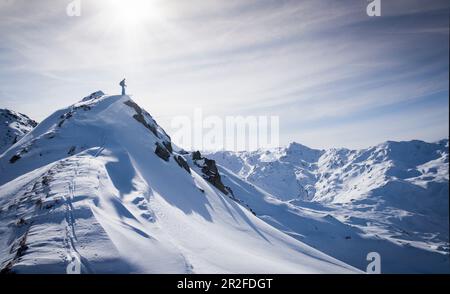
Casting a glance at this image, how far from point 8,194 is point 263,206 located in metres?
138

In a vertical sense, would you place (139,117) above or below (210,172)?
above

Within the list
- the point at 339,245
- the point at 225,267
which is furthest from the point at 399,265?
the point at 225,267

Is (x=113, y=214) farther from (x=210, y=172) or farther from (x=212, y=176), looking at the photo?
(x=210, y=172)

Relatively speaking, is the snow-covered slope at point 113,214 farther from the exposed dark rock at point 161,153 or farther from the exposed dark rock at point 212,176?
the exposed dark rock at point 212,176

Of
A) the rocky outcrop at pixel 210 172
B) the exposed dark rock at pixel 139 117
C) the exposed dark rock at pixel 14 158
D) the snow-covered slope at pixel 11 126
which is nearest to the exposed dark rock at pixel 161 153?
the exposed dark rock at pixel 139 117

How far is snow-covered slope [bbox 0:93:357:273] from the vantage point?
14242mm

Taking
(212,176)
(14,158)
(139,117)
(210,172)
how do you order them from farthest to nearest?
(210,172)
(212,176)
(139,117)
(14,158)

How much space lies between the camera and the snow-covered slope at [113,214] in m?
14.2

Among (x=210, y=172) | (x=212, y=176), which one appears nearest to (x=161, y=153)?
(x=212, y=176)

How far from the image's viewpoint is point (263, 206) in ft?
504

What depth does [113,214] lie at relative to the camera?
1912 centimetres

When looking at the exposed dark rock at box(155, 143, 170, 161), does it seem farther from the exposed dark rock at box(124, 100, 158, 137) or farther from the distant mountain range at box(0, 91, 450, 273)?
the exposed dark rock at box(124, 100, 158, 137)

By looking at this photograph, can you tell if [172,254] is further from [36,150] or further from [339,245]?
[339,245]
